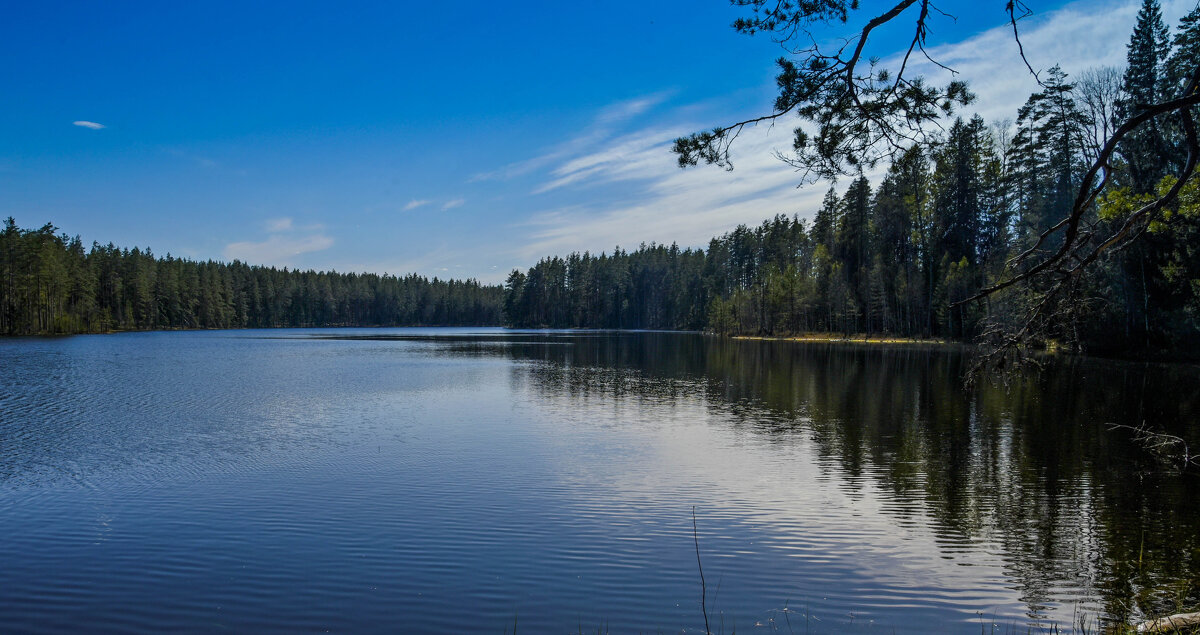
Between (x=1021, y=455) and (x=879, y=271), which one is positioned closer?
(x=1021, y=455)

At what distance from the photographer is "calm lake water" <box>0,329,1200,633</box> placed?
24.4ft

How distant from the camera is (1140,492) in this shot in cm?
1204

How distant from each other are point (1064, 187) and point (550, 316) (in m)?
132

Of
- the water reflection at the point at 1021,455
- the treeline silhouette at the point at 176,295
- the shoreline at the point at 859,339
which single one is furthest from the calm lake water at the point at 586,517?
the treeline silhouette at the point at 176,295

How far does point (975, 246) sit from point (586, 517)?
69.2 metres

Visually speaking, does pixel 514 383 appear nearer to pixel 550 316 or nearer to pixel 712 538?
pixel 712 538

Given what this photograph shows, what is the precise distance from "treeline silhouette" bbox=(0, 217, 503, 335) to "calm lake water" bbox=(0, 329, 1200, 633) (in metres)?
76.0

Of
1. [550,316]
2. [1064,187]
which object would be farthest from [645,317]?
[1064,187]

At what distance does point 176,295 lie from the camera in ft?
387

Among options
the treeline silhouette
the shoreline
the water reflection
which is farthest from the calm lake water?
the treeline silhouette

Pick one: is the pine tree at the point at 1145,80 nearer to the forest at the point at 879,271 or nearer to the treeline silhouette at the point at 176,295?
the forest at the point at 879,271

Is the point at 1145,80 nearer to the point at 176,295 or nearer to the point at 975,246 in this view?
the point at 975,246

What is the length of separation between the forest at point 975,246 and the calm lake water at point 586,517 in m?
3.37

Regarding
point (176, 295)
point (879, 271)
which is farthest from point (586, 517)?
point (176, 295)
